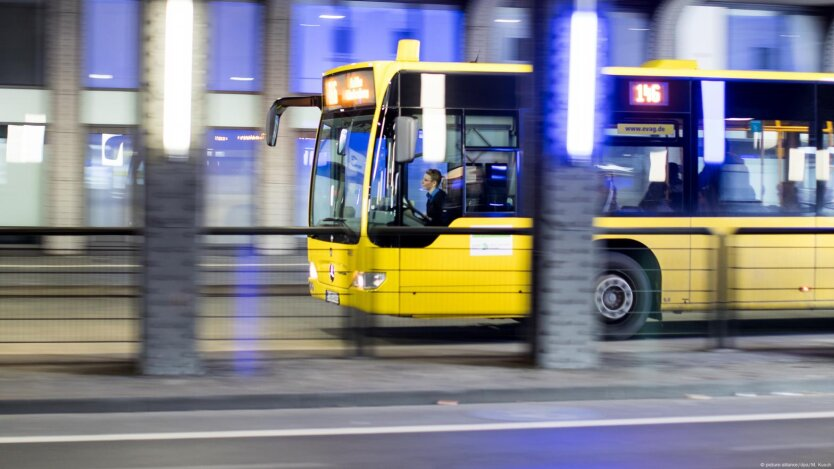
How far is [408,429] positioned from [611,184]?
6043 millimetres

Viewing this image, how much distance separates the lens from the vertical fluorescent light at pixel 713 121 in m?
12.2

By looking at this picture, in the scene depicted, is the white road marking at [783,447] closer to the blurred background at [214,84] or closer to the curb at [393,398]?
the curb at [393,398]

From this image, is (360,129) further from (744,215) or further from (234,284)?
(744,215)

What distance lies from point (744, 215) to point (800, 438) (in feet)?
20.1

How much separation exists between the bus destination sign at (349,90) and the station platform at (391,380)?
11.0ft

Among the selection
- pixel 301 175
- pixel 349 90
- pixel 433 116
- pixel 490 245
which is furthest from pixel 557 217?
pixel 301 175

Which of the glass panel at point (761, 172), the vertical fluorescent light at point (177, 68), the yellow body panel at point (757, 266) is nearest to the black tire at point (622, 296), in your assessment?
the yellow body panel at point (757, 266)

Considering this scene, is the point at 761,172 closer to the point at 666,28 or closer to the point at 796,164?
the point at 796,164

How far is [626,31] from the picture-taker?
2298cm

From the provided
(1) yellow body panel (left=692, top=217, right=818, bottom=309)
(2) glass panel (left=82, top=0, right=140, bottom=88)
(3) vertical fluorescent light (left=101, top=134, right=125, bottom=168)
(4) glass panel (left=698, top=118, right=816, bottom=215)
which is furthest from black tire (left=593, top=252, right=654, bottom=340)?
(2) glass panel (left=82, top=0, right=140, bottom=88)

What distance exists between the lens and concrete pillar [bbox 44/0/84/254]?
69.3 feet

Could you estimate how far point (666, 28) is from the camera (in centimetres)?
2288

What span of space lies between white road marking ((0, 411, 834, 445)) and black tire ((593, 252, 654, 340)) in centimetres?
361

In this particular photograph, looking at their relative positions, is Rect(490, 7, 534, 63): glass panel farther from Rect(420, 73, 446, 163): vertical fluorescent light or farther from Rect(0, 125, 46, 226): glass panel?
Rect(420, 73, 446, 163): vertical fluorescent light
